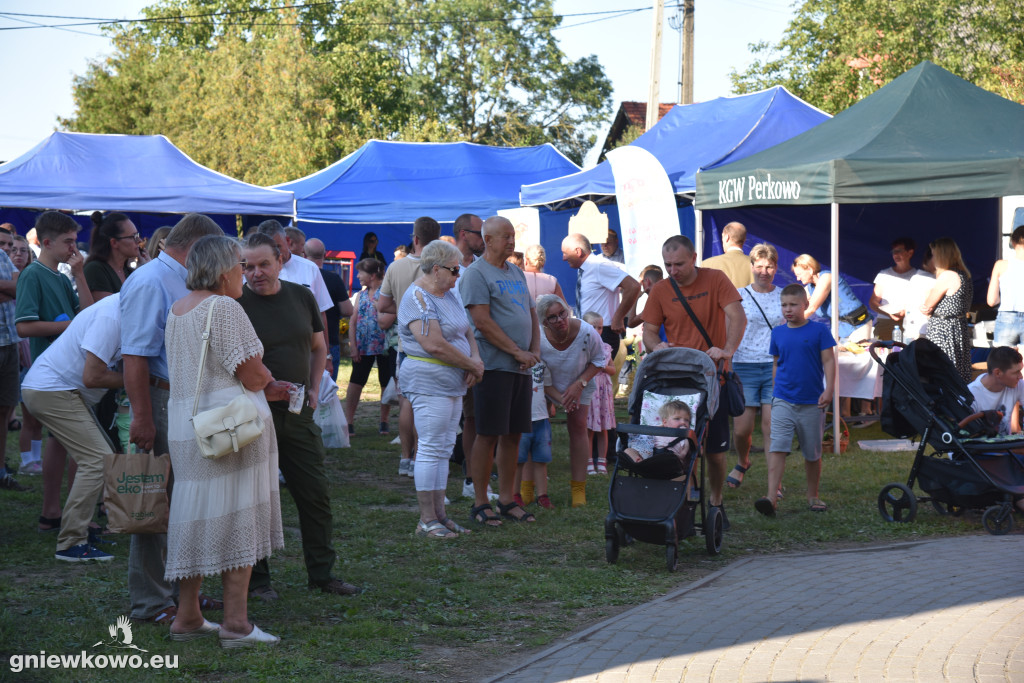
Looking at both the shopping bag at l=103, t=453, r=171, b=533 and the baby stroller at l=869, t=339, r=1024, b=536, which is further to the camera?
the baby stroller at l=869, t=339, r=1024, b=536

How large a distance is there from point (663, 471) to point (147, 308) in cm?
309

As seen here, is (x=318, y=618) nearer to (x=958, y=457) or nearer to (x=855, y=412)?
(x=958, y=457)

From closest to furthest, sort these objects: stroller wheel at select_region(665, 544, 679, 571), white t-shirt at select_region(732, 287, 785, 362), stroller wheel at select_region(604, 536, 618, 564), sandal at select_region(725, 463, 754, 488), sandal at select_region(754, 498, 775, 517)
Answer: stroller wheel at select_region(665, 544, 679, 571) → stroller wheel at select_region(604, 536, 618, 564) → sandal at select_region(754, 498, 775, 517) → sandal at select_region(725, 463, 754, 488) → white t-shirt at select_region(732, 287, 785, 362)

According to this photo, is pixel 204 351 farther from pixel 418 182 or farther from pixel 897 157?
pixel 418 182

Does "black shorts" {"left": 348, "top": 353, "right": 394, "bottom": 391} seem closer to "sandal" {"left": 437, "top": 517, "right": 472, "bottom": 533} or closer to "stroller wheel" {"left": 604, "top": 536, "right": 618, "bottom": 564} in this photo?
"sandal" {"left": 437, "top": 517, "right": 472, "bottom": 533}

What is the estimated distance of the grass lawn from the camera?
439 centimetres

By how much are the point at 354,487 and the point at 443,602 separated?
331 cm

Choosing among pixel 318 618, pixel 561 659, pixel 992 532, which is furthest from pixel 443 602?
pixel 992 532

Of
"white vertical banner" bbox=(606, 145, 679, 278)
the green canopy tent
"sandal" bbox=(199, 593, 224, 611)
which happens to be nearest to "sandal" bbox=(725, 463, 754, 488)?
the green canopy tent

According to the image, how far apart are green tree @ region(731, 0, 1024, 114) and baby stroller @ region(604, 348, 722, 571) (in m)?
18.6

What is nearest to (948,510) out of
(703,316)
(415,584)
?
(703,316)

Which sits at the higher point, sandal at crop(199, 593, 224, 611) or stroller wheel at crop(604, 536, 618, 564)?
stroller wheel at crop(604, 536, 618, 564)

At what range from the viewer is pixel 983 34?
25.0m
